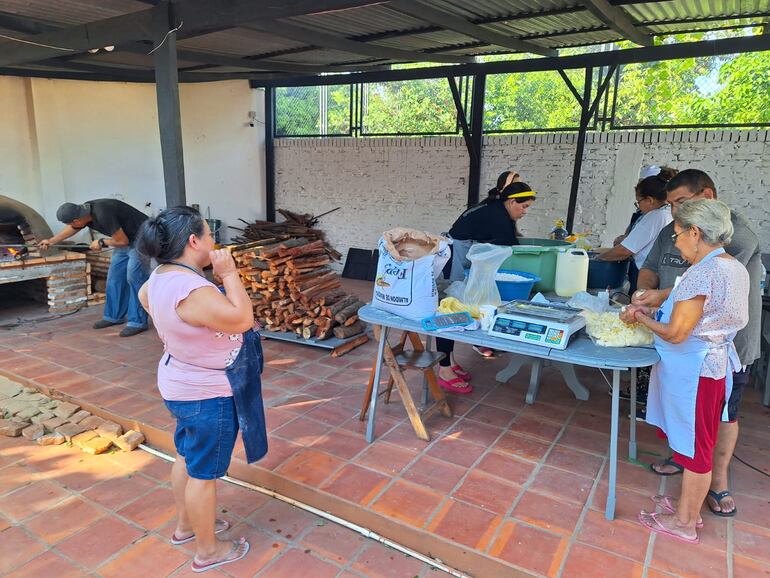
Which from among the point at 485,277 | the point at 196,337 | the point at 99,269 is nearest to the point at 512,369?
the point at 485,277

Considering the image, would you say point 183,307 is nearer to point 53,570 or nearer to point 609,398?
point 53,570

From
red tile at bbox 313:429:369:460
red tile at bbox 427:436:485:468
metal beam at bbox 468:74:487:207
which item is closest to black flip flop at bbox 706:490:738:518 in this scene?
red tile at bbox 427:436:485:468

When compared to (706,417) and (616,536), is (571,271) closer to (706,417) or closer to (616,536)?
(706,417)

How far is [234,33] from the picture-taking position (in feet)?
18.9

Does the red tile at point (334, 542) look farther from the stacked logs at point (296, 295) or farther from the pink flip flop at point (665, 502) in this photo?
the stacked logs at point (296, 295)

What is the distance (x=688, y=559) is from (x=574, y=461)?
850 millimetres

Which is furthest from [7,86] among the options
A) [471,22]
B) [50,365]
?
[471,22]

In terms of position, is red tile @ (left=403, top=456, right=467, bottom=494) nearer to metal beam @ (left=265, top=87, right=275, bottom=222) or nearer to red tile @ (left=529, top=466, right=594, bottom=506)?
red tile @ (left=529, top=466, right=594, bottom=506)

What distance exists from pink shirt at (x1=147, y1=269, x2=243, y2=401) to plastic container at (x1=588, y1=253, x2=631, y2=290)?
284 cm

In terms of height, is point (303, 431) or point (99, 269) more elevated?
point (99, 269)

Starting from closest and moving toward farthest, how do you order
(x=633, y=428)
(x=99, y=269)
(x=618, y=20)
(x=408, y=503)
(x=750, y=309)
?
(x=750, y=309) → (x=408, y=503) → (x=633, y=428) → (x=618, y=20) → (x=99, y=269)

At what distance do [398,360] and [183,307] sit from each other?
70.5 inches

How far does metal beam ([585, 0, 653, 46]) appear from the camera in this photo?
4.37 meters

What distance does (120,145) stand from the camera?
8.76 meters
